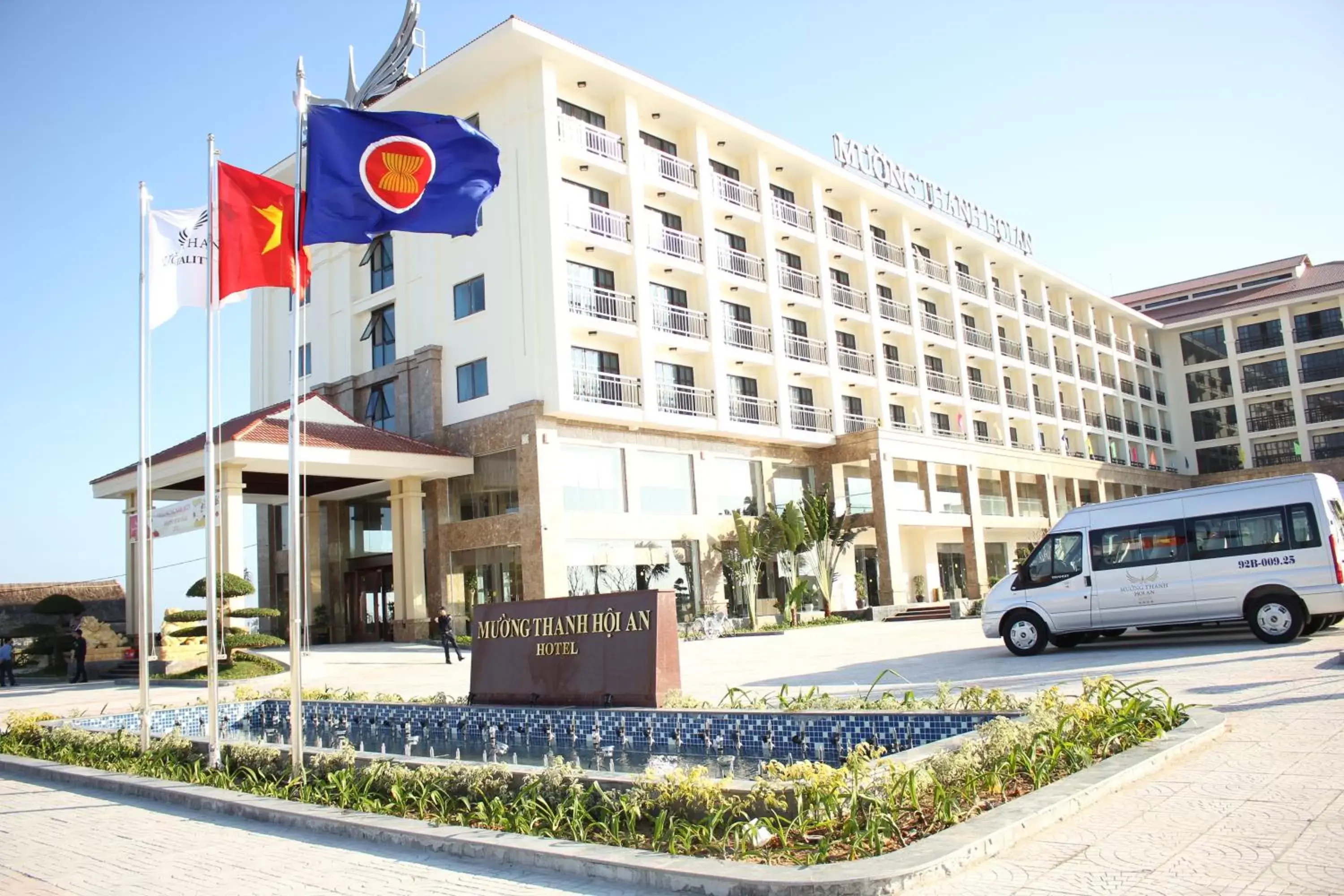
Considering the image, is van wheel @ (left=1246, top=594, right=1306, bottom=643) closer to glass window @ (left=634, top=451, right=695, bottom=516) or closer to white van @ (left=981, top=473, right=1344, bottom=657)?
white van @ (left=981, top=473, right=1344, bottom=657)

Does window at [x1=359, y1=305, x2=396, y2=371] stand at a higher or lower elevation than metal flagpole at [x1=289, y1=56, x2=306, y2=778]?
higher

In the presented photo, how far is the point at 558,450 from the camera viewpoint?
3059cm

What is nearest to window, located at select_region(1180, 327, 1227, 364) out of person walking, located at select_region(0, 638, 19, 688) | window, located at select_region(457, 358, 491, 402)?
window, located at select_region(457, 358, 491, 402)

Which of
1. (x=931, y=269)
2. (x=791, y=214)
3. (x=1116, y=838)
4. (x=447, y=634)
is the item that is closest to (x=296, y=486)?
(x=1116, y=838)

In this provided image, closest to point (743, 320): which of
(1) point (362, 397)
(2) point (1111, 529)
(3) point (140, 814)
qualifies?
(1) point (362, 397)

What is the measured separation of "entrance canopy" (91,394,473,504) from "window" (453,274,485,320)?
4489 mm

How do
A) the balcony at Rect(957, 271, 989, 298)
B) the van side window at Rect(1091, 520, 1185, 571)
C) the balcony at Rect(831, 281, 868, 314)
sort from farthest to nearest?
the balcony at Rect(957, 271, 989, 298) < the balcony at Rect(831, 281, 868, 314) < the van side window at Rect(1091, 520, 1185, 571)

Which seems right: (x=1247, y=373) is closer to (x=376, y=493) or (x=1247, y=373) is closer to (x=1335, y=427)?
(x=1335, y=427)

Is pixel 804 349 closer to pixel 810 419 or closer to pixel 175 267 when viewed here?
pixel 810 419

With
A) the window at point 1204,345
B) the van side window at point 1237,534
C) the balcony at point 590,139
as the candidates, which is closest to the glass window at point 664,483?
the balcony at point 590,139

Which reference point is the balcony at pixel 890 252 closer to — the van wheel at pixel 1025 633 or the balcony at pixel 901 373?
the balcony at pixel 901 373

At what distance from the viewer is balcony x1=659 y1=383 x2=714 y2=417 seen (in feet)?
111

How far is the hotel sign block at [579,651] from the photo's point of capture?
11672 mm

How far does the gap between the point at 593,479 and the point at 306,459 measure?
873cm
